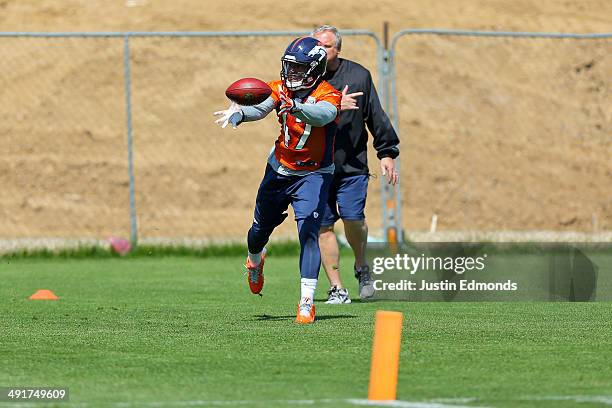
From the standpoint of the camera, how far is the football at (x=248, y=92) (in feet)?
32.1

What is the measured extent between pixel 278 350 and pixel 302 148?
2.40 metres

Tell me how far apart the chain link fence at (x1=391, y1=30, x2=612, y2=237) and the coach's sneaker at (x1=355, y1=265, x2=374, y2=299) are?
11.6 m

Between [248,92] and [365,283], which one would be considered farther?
[365,283]

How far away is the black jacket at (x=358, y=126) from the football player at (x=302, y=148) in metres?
1.59

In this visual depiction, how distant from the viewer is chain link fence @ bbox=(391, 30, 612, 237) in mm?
24922

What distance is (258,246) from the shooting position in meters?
10.9

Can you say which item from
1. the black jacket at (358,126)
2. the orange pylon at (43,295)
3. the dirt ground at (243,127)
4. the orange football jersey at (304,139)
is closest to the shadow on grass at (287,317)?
the orange football jersey at (304,139)

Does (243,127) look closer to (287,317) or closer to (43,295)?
(43,295)

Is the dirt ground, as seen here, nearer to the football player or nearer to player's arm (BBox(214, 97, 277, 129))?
the football player

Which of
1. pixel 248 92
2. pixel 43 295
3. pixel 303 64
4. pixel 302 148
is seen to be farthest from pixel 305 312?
pixel 43 295

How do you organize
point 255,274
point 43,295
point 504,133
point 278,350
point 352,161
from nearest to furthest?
point 278,350
point 255,274
point 352,161
point 43,295
point 504,133

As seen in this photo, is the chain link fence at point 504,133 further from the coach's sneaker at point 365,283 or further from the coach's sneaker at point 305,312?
the coach's sneaker at point 305,312

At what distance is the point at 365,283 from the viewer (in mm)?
12352

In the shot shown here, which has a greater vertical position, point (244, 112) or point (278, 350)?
point (244, 112)
